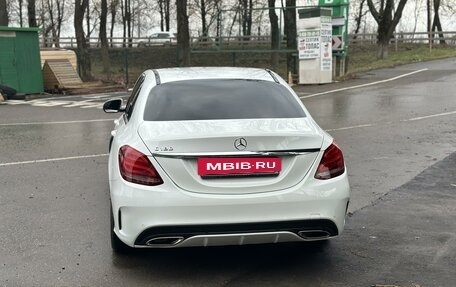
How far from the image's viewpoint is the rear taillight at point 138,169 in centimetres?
374

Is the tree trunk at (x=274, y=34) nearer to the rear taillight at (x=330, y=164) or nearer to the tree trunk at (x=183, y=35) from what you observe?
the tree trunk at (x=183, y=35)

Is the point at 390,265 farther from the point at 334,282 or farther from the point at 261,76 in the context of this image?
the point at 261,76

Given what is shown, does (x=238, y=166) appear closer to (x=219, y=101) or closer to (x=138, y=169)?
(x=138, y=169)

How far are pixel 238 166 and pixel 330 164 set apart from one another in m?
0.70

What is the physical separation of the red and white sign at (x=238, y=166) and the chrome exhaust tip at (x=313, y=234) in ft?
1.56

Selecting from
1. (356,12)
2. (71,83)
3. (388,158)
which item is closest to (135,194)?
(388,158)

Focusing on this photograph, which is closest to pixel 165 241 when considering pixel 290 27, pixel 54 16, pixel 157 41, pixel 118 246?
pixel 118 246

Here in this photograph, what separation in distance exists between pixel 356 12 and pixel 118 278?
189 ft

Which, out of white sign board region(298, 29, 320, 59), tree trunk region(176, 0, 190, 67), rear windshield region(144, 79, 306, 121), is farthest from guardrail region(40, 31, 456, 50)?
rear windshield region(144, 79, 306, 121)

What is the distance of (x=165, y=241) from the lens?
3742 mm

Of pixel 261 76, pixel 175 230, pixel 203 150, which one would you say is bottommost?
pixel 175 230

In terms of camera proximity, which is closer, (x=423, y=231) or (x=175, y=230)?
(x=175, y=230)

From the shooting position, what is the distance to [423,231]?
5074mm

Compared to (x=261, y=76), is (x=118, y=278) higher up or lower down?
lower down
